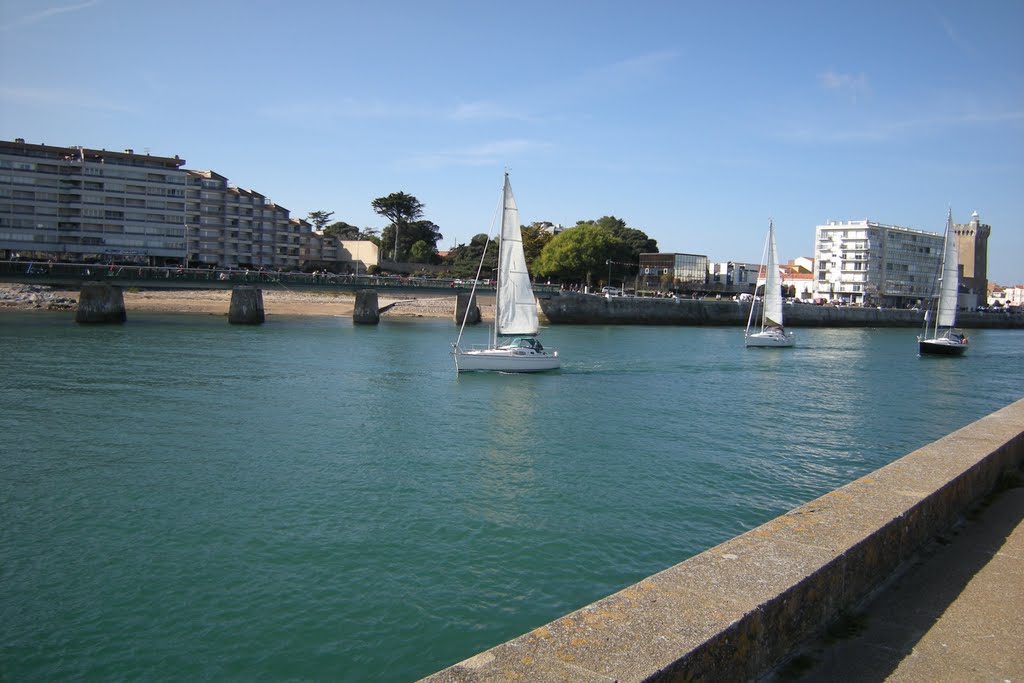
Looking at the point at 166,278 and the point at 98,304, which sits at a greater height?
the point at 166,278

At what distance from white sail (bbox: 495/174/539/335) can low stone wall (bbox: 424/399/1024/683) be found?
38171mm

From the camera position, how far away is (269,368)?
47.3 meters

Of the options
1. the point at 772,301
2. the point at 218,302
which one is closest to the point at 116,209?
the point at 218,302

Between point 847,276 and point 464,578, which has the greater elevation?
point 847,276

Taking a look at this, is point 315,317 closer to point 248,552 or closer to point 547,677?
point 248,552

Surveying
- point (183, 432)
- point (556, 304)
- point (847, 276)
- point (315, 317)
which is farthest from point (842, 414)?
point (847, 276)

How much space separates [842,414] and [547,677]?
118 ft

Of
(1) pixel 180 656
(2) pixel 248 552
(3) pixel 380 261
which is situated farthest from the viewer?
(3) pixel 380 261

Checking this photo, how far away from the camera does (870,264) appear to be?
170625 millimetres

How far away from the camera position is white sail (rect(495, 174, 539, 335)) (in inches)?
1834

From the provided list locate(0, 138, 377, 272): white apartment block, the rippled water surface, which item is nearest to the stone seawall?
the rippled water surface

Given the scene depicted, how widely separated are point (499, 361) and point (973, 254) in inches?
7609

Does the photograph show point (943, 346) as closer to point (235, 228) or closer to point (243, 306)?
point (243, 306)

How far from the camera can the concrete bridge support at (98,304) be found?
2874 inches
